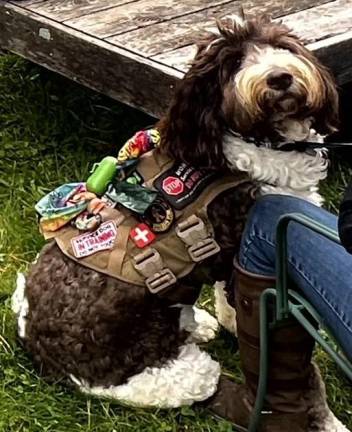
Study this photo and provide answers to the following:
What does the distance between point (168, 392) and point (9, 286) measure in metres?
0.92

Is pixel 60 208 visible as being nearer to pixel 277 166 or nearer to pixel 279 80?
pixel 277 166

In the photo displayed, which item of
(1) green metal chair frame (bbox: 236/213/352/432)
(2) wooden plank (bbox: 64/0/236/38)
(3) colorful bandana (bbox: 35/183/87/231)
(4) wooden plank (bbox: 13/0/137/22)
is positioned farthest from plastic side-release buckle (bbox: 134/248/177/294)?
(4) wooden plank (bbox: 13/0/137/22)

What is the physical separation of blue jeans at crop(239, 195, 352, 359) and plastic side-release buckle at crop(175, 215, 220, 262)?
0.48ft

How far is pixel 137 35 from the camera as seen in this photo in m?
4.57

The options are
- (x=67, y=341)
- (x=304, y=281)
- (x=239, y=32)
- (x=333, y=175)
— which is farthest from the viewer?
(x=333, y=175)

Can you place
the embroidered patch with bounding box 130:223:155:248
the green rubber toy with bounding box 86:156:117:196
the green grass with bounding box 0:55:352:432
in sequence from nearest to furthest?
the embroidered patch with bounding box 130:223:155:248 < the green rubber toy with bounding box 86:156:117:196 < the green grass with bounding box 0:55:352:432

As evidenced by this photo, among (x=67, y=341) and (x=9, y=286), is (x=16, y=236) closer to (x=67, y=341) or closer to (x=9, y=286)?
(x=9, y=286)

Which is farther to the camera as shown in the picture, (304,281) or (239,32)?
(239,32)

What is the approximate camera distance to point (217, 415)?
3.54 meters

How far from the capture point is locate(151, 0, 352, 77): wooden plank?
428cm

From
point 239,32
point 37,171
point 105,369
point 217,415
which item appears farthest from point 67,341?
point 37,171

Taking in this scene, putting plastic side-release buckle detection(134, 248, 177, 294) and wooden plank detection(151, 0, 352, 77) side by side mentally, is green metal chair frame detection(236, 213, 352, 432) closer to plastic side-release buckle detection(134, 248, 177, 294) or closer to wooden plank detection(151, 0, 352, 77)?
plastic side-release buckle detection(134, 248, 177, 294)

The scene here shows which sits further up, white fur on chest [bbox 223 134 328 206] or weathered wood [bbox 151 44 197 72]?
white fur on chest [bbox 223 134 328 206]

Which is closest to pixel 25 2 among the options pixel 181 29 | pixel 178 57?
pixel 181 29
